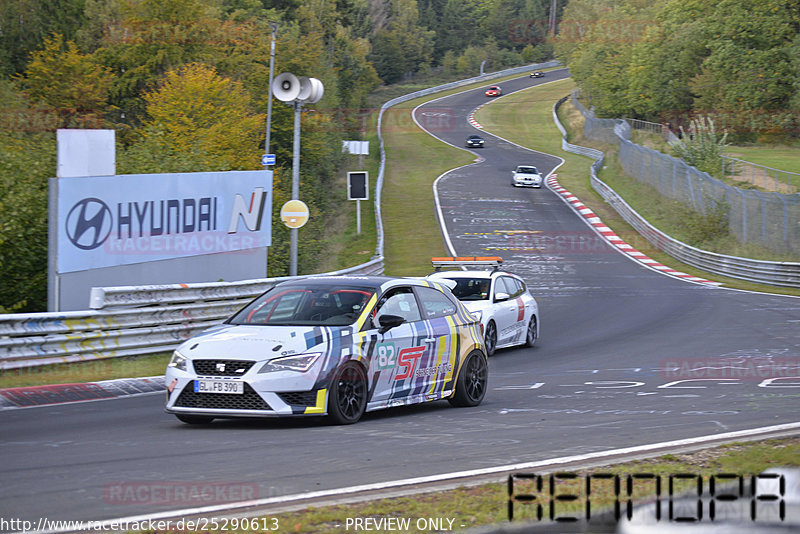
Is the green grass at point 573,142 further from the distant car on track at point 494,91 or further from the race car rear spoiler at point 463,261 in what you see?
the race car rear spoiler at point 463,261

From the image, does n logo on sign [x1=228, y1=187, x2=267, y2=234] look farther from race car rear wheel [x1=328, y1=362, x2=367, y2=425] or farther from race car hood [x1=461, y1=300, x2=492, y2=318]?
race car rear wheel [x1=328, y1=362, x2=367, y2=425]

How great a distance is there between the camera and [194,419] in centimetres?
962

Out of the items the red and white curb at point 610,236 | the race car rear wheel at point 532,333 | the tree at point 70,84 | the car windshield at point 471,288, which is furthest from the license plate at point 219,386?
the tree at point 70,84

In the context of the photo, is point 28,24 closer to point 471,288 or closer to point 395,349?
point 471,288

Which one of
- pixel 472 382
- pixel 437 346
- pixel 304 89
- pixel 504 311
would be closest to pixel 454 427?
pixel 437 346

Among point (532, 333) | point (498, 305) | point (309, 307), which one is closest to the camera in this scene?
point (309, 307)

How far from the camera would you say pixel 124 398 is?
12.0 metres

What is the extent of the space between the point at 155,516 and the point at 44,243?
39.9 ft

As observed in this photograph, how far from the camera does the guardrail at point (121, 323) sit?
13.0 meters

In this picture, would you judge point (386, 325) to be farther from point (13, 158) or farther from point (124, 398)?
point (13, 158)

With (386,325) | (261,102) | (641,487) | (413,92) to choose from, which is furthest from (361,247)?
(413,92)

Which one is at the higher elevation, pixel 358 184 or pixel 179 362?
pixel 358 184

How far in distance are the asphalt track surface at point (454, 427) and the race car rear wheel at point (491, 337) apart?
0.21m

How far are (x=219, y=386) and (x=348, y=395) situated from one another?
1.31 m
